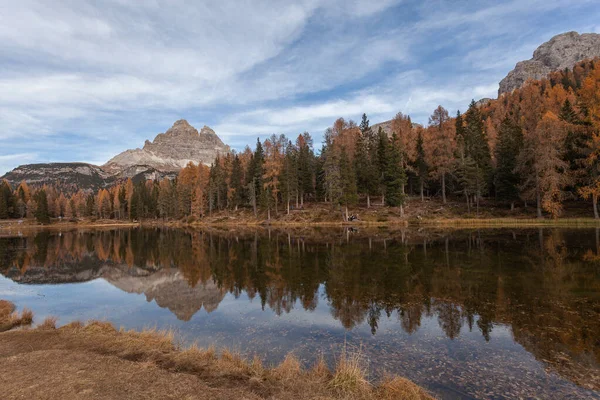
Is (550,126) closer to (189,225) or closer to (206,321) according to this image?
(206,321)

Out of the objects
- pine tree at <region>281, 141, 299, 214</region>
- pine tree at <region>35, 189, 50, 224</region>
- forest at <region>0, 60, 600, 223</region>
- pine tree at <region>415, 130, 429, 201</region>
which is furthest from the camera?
pine tree at <region>35, 189, 50, 224</region>

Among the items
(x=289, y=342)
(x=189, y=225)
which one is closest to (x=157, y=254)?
(x=289, y=342)

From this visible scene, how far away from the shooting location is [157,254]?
40812mm

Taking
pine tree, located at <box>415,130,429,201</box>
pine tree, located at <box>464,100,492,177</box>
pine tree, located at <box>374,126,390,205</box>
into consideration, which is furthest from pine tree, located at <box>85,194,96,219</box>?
pine tree, located at <box>464,100,492,177</box>

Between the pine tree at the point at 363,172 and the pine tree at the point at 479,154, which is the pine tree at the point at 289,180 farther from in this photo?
the pine tree at the point at 479,154

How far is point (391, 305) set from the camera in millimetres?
16219

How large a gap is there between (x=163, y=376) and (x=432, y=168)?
75.2 meters

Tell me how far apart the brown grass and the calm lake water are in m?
1.42

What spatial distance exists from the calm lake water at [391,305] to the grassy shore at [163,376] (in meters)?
1.64

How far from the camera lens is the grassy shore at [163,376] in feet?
24.7

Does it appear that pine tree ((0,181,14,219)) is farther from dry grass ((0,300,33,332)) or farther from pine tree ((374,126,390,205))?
dry grass ((0,300,33,332))

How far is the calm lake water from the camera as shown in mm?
9920

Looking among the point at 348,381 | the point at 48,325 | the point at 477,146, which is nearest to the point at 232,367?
the point at 348,381

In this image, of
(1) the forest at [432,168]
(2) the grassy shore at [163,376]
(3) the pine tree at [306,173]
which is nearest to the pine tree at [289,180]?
(1) the forest at [432,168]
